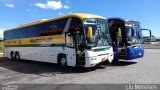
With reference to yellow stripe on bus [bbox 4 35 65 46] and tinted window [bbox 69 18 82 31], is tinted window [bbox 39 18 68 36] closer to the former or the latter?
yellow stripe on bus [bbox 4 35 65 46]

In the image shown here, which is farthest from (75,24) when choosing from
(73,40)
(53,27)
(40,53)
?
(40,53)

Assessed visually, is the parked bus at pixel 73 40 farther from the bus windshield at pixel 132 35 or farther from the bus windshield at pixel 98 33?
the bus windshield at pixel 132 35

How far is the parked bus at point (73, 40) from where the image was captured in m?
14.2

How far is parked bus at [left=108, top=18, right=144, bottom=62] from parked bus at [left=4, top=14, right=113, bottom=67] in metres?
1.75

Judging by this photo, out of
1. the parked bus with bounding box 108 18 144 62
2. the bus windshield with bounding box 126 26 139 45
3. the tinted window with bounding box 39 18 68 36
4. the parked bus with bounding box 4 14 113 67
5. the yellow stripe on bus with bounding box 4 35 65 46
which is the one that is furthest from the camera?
the bus windshield with bounding box 126 26 139 45

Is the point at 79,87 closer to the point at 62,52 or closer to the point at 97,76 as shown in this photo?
the point at 97,76

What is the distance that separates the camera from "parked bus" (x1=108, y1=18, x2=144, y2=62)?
17.1 meters

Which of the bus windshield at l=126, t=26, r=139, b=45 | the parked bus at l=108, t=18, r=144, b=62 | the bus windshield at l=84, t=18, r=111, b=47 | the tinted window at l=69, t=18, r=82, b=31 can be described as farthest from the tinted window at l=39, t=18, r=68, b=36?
the bus windshield at l=126, t=26, r=139, b=45

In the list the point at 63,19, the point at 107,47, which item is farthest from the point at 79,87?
the point at 63,19

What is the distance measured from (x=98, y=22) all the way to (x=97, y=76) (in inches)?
148

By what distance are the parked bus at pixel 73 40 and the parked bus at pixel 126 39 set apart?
1.75 meters

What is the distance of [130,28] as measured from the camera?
688 inches

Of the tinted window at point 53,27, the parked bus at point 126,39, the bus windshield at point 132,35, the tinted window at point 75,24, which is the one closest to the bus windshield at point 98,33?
the tinted window at point 75,24

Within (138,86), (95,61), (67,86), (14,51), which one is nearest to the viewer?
(138,86)
